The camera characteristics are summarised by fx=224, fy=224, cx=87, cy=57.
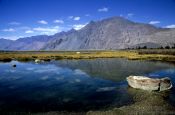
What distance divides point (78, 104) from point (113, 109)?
4768mm

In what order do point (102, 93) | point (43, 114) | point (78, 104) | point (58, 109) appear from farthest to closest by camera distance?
point (102, 93) → point (78, 104) → point (58, 109) → point (43, 114)

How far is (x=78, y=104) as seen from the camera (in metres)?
27.2

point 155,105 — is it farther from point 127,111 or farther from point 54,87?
point 54,87

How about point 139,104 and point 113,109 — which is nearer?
point 113,109

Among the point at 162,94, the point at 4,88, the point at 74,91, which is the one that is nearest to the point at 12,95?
the point at 4,88

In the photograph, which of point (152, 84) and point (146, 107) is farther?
point (152, 84)

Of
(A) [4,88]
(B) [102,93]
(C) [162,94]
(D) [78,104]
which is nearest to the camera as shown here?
(D) [78,104]

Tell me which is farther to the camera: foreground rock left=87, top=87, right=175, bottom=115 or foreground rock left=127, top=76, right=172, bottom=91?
foreground rock left=127, top=76, right=172, bottom=91

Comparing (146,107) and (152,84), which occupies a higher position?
(152,84)

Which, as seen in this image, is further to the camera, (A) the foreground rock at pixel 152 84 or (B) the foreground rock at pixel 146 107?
(A) the foreground rock at pixel 152 84

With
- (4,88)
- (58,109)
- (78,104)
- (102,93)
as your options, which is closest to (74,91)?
(102,93)

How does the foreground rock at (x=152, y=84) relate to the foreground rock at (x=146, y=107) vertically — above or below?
above

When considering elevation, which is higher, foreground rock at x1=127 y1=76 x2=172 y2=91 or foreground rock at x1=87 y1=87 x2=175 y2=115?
foreground rock at x1=127 y1=76 x2=172 y2=91

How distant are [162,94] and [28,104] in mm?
18069
